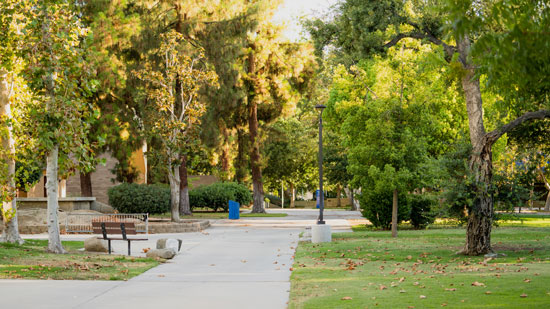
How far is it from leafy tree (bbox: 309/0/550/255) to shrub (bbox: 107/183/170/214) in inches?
545

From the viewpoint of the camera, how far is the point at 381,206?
29266mm

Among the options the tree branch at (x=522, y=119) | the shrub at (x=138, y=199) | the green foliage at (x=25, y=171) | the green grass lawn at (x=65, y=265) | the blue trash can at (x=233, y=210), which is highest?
the tree branch at (x=522, y=119)

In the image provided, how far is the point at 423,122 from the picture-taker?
82.7ft

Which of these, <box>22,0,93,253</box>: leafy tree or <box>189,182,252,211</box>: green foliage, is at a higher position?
<box>22,0,93,253</box>: leafy tree

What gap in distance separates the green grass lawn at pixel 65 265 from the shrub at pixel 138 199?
17.8 meters

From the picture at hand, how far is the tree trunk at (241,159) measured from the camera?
5225cm

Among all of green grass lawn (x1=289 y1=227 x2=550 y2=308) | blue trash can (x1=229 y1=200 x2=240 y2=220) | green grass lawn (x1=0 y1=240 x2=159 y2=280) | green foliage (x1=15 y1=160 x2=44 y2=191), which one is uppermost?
green foliage (x1=15 y1=160 x2=44 y2=191)

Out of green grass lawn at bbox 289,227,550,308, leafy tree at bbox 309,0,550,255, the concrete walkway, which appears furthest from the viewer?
the concrete walkway

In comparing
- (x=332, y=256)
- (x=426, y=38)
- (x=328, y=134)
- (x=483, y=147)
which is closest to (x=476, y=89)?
(x=483, y=147)

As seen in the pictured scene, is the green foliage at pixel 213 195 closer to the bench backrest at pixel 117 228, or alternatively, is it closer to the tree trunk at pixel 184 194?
→ the tree trunk at pixel 184 194

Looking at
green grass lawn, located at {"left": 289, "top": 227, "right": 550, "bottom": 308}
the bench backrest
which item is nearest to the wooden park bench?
Result: the bench backrest

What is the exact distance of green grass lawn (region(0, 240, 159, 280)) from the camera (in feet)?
45.0

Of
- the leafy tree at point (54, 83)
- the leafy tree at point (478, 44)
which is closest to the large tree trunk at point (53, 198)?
the leafy tree at point (54, 83)

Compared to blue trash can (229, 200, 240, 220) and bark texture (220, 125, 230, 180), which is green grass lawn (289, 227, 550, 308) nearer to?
blue trash can (229, 200, 240, 220)
